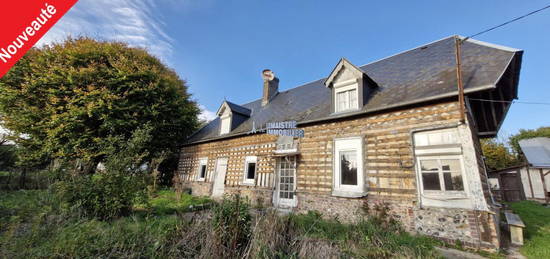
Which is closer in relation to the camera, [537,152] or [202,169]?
[202,169]

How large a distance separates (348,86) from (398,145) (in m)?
2.87

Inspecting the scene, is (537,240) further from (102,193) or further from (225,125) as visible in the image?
(225,125)

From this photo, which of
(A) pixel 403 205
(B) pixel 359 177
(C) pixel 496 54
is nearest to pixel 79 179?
(B) pixel 359 177

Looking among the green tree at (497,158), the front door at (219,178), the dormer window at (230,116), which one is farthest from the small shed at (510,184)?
the front door at (219,178)

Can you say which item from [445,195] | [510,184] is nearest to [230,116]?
[445,195]

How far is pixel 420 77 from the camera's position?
674 cm

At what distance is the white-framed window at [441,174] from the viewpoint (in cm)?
500

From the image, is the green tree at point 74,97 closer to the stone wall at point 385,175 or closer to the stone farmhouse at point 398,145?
the stone farmhouse at point 398,145

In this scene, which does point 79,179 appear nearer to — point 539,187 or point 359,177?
point 359,177

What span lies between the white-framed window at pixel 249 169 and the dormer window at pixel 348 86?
4748 mm

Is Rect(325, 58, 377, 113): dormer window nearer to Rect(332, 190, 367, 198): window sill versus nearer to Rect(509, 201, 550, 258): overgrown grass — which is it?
Rect(332, 190, 367, 198): window sill

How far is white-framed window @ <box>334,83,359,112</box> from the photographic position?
7.42 m

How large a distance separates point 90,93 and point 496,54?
17.1m

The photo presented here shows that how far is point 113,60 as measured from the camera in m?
12.2
